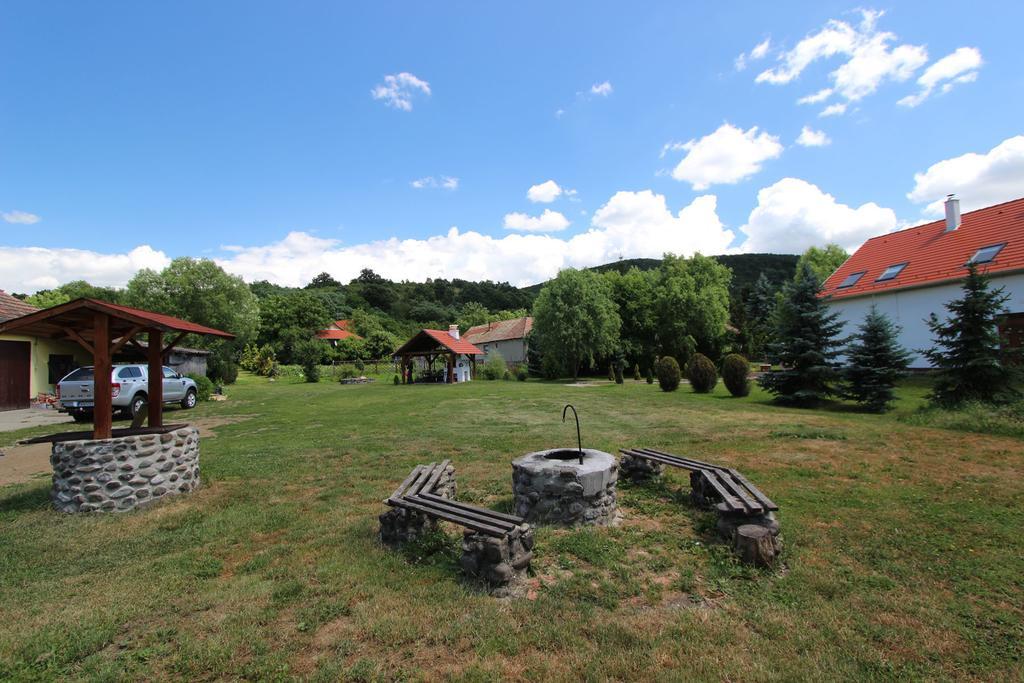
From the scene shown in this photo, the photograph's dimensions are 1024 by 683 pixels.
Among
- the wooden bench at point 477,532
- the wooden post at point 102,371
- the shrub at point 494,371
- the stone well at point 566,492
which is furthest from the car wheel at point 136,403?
the shrub at point 494,371

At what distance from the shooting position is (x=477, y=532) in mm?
3830

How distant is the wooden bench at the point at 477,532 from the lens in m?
3.65

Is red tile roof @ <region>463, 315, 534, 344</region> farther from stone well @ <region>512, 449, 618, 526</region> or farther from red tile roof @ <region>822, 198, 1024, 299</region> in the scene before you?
stone well @ <region>512, 449, 618, 526</region>

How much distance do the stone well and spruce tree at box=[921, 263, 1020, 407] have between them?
1214 centimetres

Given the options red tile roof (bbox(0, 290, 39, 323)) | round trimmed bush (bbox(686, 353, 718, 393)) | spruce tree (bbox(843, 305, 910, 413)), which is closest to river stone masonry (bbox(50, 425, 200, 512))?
red tile roof (bbox(0, 290, 39, 323))

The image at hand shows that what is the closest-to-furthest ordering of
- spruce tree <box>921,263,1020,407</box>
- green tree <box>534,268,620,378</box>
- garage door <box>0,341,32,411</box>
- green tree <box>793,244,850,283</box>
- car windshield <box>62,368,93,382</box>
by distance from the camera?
spruce tree <box>921,263,1020,407</box> → car windshield <box>62,368,93,382</box> → garage door <box>0,341,32,411</box> → green tree <box>534,268,620,378</box> → green tree <box>793,244,850,283</box>

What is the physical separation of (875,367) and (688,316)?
2196 centimetres

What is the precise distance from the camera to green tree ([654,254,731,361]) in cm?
3522

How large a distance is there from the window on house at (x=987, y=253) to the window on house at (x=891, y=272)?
276 centimetres

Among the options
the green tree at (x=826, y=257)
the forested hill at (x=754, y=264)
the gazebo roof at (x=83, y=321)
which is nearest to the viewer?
the gazebo roof at (x=83, y=321)

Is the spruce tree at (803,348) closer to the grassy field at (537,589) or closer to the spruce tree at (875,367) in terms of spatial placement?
the spruce tree at (875,367)

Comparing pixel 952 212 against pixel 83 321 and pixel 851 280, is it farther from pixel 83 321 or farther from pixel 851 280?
pixel 83 321

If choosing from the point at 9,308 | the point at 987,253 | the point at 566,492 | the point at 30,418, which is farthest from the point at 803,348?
the point at 9,308

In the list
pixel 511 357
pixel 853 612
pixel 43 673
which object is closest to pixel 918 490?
pixel 853 612
